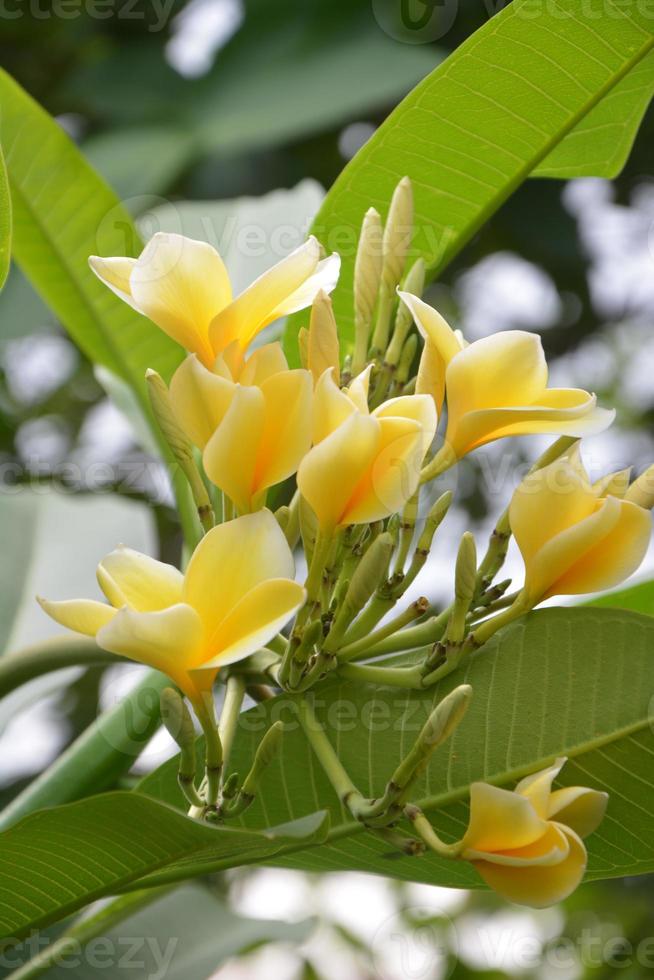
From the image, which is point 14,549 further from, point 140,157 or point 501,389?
point 501,389

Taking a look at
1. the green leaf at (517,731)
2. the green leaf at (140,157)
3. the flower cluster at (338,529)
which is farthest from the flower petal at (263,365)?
the green leaf at (140,157)

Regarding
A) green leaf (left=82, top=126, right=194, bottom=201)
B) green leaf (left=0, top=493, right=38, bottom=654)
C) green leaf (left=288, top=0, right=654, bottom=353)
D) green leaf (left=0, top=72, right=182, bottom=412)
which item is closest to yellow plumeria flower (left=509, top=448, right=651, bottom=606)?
green leaf (left=288, top=0, right=654, bottom=353)

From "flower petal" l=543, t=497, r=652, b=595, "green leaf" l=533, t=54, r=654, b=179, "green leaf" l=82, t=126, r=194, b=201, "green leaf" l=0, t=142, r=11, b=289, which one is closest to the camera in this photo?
"flower petal" l=543, t=497, r=652, b=595

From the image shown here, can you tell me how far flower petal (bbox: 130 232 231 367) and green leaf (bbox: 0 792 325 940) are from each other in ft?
0.87

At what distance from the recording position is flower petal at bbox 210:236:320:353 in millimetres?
669

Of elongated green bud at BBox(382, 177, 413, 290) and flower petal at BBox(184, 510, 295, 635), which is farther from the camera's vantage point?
elongated green bud at BBox(382, 177, 413, 290)

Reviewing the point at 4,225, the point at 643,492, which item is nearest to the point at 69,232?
the point at 4,225

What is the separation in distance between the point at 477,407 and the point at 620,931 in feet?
5.83

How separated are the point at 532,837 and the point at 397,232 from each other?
41 cm

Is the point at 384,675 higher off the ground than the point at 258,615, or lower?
lower

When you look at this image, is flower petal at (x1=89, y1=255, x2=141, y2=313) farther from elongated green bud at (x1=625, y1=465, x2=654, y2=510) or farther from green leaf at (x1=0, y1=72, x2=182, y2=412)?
green leaf at (x1=0, y1=72, x2=182, y2=412)

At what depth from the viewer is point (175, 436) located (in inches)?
28.1

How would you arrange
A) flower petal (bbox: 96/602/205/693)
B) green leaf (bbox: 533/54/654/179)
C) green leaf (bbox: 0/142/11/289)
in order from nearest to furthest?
flower petal (bbox: 96/602/205/693)
green leaf (bbox: 0/142/11/289)
green leaf (bbox: 533/54/654/179)

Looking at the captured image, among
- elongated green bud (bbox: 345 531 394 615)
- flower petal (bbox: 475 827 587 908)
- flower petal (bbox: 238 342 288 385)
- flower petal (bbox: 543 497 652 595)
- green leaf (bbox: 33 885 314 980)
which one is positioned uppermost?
flower petal (bbox: 238 342 288 385)
